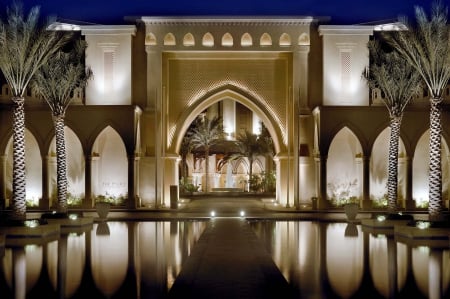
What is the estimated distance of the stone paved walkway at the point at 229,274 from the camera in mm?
8984

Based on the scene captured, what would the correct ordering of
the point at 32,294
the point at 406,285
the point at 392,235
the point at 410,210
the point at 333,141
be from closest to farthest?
the point at 32,294 < the point at 406,285 < the point at 392,235 < the point at 410,210 < the point at 333,141

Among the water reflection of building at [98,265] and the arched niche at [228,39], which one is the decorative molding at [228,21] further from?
the water reflection of building at [98,265]

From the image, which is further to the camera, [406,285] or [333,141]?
[333,141]

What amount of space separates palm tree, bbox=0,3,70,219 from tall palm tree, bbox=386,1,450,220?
11.0 metres

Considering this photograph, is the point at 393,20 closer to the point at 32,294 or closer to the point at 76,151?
the point at 76,151

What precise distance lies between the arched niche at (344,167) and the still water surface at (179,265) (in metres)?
9.99

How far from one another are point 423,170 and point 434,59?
40.2ft

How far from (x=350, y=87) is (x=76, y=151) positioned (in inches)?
526

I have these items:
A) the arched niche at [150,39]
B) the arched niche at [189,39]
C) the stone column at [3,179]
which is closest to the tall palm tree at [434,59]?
the arched niche at [189,39]

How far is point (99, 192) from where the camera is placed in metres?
29.5

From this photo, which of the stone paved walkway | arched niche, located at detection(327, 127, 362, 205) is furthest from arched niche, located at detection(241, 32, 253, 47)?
the stone paved walkway

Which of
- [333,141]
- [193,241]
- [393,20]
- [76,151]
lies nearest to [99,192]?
[76,151]

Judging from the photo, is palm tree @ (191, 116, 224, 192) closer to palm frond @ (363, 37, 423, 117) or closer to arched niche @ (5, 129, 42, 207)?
arched niche @ (5, 129, 42, 207)

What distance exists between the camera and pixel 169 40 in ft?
95.9
